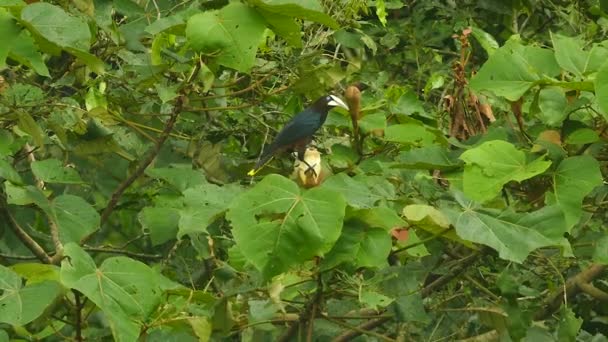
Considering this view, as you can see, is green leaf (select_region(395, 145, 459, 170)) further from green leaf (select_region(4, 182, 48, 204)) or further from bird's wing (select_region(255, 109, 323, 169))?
green leaf (select_region(4, 182, 48, 204))

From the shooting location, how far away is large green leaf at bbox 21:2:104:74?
2.03m

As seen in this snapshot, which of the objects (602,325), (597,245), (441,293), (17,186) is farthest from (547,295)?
(17,186)

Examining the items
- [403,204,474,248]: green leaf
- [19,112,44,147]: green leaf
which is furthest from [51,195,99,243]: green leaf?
[403,204,474,248]: green leaf

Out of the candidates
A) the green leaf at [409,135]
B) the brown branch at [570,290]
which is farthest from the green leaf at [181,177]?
the brown branch at [570,290]

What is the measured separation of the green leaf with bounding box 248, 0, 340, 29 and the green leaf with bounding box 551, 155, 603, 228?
1.59 ft

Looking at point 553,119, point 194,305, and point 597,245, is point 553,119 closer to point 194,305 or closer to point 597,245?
point 597,245

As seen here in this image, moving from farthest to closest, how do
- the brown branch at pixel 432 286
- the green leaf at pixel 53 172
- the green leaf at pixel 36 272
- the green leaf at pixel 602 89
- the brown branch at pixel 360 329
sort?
1. the green leaf at pixel 53 172
2. the brown branch at pixel 360 329
3. the brown branch at pixel 432 286
4. the green leaf at pixel 36 272
5. the green leaf at pixel 602 89

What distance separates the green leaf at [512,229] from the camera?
5.85ft

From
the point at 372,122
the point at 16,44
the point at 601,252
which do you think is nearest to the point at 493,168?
the point at 601,252

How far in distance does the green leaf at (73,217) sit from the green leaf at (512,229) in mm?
847

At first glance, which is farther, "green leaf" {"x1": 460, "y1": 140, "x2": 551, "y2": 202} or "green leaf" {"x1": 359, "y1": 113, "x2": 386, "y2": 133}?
"green leaf" {"x1": 359, "y1": 113, "x2": 386, "y2": 133}

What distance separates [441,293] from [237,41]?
67 centimetres

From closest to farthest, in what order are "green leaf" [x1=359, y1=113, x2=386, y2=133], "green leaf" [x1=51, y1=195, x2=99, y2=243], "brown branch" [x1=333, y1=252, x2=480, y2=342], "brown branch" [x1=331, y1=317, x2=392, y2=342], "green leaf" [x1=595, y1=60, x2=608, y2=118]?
"green leaf" [x1=595, y1=60, x2=608, y2=118], "brown branch" [x1=333, y1=252, x2=480, y2=342], "brown branch" [x1=331, y1=317, x2=392, y2=342], "green leaf" [x1=359, y1=113, x2=386, y2=133], "green leaf" [x1=51, y1=195, x2=99, y2=243]

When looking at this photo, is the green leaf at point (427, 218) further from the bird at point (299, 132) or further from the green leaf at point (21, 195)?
the green leaf at point (21, 195)
